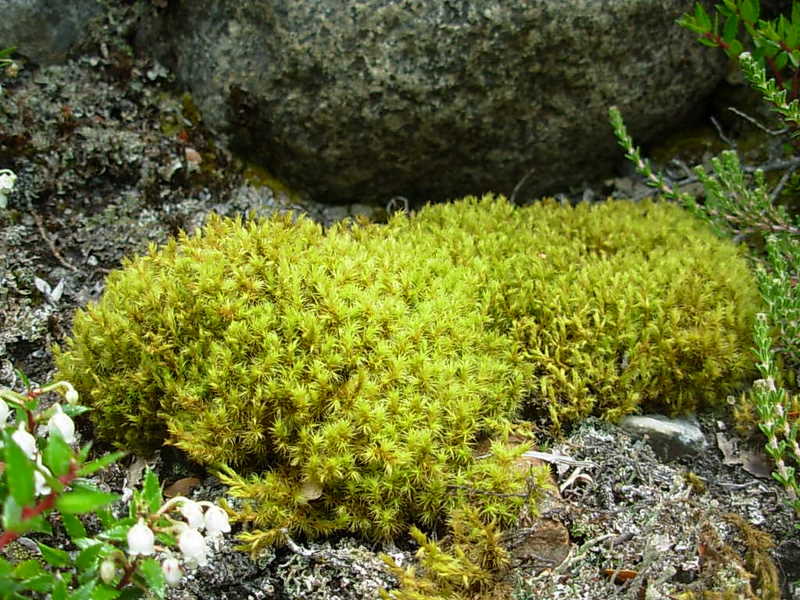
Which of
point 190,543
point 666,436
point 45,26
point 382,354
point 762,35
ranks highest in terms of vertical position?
point 45,26

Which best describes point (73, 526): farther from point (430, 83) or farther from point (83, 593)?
point (430, 83)

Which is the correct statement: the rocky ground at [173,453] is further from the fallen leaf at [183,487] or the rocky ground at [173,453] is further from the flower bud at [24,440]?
the flower bud at [24,440]

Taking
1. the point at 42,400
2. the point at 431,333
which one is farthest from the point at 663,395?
the point at 42,400

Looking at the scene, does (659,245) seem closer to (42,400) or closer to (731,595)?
(731,595)

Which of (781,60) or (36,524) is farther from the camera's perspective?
(781,60)

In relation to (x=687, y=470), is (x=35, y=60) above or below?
above

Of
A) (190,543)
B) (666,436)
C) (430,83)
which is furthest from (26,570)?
(430,83)

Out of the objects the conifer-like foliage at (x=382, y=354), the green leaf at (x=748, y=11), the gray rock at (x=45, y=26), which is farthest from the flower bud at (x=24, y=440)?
the green leaf at (x=748, y=11)
